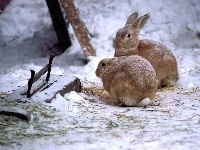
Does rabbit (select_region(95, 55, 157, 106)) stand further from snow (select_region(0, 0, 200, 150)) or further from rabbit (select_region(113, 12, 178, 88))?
rabbit (select_region(113, 12, 178, 88))

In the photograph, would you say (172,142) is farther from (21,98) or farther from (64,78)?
(64,78)

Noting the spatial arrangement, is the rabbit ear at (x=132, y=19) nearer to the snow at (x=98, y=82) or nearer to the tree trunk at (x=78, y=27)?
the snow at (x=98, y=82)

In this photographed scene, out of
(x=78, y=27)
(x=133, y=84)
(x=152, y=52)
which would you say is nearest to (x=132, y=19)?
(x=152, y=52)

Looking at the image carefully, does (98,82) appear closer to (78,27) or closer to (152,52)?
(152,52)

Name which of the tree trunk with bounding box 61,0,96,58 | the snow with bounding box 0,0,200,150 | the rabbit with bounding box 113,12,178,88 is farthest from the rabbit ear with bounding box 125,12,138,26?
the tree trunk with bounding box 61,0,96,58

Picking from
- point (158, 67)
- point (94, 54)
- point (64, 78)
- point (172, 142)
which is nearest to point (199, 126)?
point (172, 142)

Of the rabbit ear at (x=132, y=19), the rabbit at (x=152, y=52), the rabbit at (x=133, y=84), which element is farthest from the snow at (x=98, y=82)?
the rabbit ear at (x=132, y=19)
